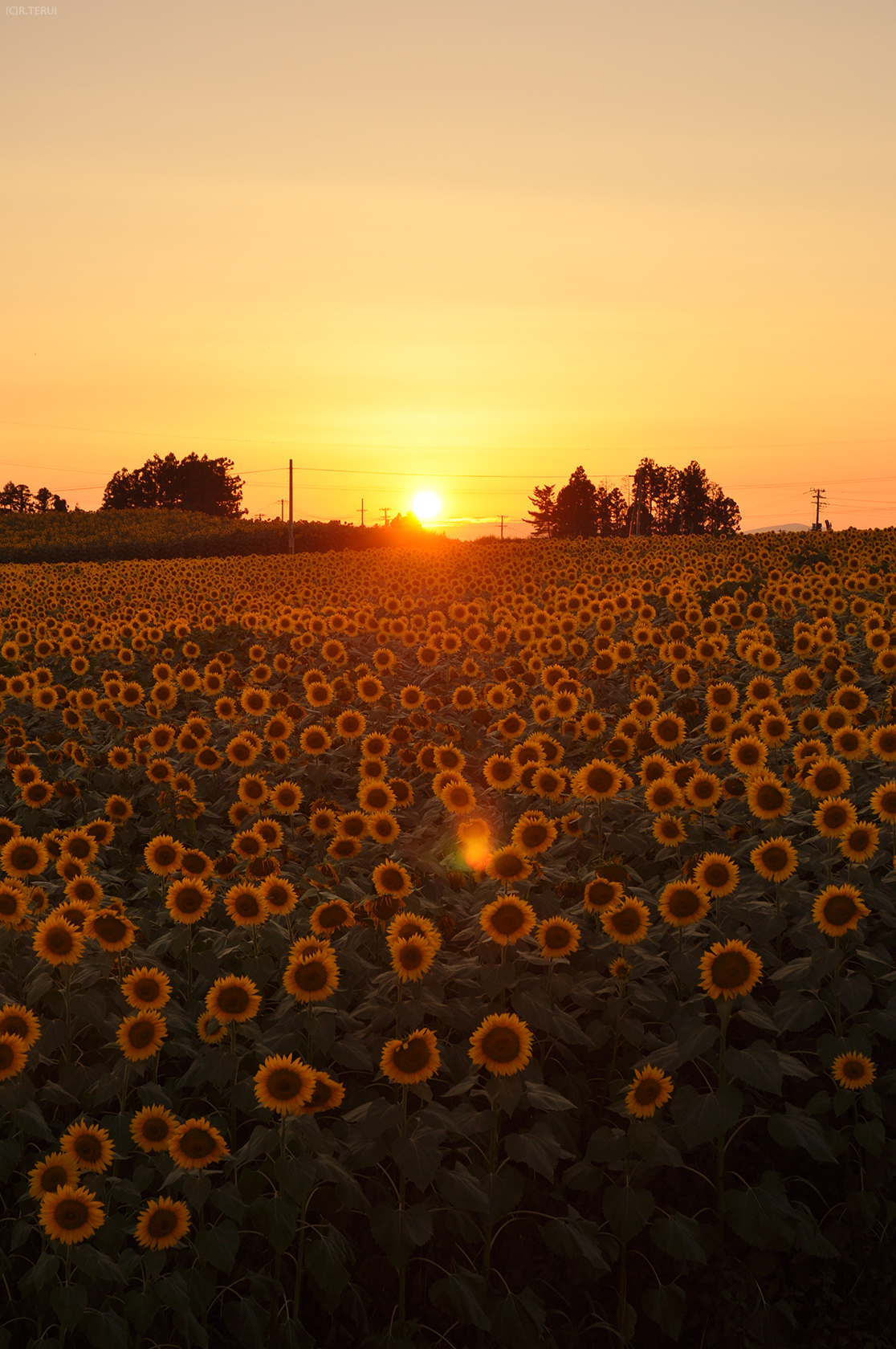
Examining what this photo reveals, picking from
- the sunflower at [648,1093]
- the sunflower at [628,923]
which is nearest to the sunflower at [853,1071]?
the sunflower at [648,1093]

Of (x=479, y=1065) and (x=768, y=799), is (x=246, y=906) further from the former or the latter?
(x=768, y=799)

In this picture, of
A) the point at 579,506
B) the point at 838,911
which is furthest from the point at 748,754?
the point at 579,506

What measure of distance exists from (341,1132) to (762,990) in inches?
100

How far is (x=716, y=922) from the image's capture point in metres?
5.70

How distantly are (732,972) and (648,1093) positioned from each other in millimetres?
657

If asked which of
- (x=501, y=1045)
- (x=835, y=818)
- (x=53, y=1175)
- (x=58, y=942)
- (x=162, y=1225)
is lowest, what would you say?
(x=162, y=1225)

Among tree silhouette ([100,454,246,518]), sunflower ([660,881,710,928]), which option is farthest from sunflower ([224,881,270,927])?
tree silhouette ([100,454,246,518])

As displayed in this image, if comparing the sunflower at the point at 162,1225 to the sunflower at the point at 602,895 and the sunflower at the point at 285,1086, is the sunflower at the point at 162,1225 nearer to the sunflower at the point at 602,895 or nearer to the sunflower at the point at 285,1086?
the sunflower at the point at 285,1086

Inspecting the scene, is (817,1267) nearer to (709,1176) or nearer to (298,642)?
(709,1176)

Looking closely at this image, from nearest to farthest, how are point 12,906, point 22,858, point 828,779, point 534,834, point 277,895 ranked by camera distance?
point 277,895 < point 12,906 < point 534,834 < point 828,779 < point 22,858

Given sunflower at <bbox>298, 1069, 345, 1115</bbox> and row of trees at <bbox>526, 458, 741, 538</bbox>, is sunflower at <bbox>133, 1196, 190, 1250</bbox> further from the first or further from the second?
row of trees at <bbox>526, 458, 741, 538</bbox>

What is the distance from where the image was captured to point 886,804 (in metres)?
5.99

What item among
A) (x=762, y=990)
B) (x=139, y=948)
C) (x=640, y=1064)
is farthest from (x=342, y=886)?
(x=762, y=990)

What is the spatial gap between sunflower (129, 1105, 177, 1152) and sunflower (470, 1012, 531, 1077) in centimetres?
137
